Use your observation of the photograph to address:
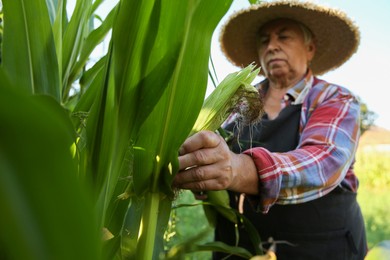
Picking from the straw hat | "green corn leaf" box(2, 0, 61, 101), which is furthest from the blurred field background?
the straw hat

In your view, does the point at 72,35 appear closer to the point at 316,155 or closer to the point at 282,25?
the point at 316,155

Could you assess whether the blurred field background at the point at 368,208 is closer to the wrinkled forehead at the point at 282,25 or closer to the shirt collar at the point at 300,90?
→ the shirt collar at the point at 300,90

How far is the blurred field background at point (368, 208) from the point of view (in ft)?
5.59

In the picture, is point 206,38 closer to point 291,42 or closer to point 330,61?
point 291,42

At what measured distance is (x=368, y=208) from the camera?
3.81 metres

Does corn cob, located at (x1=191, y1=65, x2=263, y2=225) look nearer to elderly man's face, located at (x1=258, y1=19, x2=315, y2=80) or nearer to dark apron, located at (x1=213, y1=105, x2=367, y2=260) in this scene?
dark apron, located at (x1=213, y1=105, x2=367, y2=260)

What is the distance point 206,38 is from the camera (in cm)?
35

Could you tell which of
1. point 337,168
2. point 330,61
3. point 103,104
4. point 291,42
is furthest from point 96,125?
point 330,61

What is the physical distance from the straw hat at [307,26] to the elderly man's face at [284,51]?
0.03 metres

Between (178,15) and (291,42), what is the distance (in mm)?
759

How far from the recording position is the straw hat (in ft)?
3.43

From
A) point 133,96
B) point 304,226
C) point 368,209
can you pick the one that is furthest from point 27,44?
point 368,209

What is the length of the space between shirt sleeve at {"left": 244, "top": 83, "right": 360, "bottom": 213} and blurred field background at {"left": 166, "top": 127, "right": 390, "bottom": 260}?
12 centimetres

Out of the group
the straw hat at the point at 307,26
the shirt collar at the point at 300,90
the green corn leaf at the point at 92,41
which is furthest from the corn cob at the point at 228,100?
the straw hat at the point at 307,26
